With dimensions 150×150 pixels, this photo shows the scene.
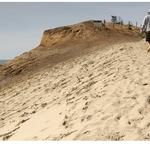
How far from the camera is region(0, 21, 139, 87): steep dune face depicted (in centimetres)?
2418

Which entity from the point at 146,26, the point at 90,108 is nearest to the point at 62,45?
the point at 146,26

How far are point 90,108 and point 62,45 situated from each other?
23.7m

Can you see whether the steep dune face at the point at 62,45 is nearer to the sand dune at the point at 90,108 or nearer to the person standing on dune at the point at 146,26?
the person standing on dune at the point at 146,26

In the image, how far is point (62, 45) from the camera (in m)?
32.4

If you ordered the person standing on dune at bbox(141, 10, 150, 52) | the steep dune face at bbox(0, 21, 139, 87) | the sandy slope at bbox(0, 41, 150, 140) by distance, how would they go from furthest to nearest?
the steep dune face at bbox(0, 21, 139, 87) < the person standing on dune at bbox(141, 10, 150, 52) < the sandy slope at bbox(0, 41, 150, 140)

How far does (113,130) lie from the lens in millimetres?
7336

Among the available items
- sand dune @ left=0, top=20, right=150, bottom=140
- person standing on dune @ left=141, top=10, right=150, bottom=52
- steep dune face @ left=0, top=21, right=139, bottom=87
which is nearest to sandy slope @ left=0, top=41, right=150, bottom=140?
sand dune @ left=0, top=20, right=150, bottom=140

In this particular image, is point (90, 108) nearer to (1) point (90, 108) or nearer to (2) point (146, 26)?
(1) point (90, 108)

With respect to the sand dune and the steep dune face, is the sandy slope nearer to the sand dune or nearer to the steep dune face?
the sand dune

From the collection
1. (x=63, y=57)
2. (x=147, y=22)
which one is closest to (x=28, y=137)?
(x=147, y=22)

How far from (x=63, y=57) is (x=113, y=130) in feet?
57.2

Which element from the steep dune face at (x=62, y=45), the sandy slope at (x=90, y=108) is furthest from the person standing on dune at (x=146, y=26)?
the steep dune face at (x=62, y=45)

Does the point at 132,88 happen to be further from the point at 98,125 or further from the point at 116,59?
the point at 116,59

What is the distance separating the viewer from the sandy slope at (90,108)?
751 centimetres
